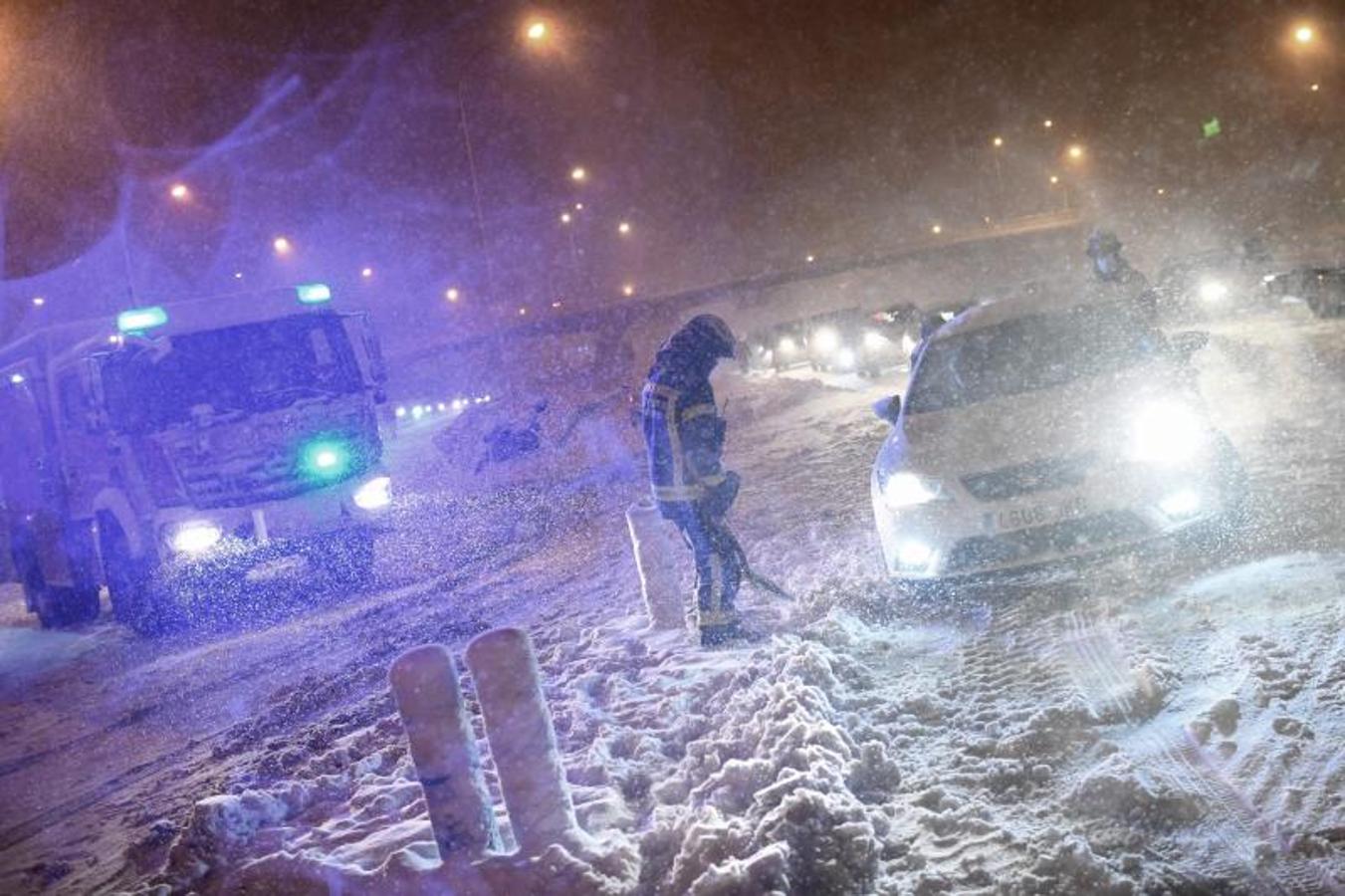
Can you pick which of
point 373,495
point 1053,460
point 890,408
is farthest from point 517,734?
point 373,495

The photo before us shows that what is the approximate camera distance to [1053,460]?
5238 mm

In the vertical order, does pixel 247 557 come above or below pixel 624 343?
below

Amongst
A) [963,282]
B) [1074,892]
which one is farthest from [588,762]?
[963,282]

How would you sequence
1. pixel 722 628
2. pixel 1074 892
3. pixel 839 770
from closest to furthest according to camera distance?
pixel 1074 892, pixel 839 770, pixel 722 628

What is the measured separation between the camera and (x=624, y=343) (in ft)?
120

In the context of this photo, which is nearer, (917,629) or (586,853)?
(586,853)

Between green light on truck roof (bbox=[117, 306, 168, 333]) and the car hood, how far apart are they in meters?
7.32

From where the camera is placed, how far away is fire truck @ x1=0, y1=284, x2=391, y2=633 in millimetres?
8945

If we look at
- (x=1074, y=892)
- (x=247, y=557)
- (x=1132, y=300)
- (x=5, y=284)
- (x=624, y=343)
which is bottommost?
(x=1074, y=892)

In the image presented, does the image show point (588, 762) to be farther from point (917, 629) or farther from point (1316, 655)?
point (1316, 655)

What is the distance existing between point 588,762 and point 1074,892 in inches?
88.0

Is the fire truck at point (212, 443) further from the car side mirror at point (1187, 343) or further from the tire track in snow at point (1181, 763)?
the car side mirror at point (1187, 343)

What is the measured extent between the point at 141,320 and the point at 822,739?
8252mm

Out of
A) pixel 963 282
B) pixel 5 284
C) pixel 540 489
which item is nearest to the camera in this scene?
pixel 540 489
